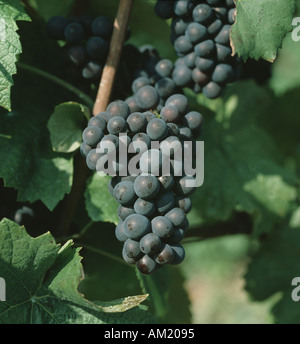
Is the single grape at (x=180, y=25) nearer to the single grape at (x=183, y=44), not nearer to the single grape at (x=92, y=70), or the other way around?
the single grape at (x=183, y=44)

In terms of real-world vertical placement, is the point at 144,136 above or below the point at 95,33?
below

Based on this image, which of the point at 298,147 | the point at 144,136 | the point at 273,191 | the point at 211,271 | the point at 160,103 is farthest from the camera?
the point at 211,271

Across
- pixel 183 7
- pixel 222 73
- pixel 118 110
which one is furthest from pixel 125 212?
pixel 183 7

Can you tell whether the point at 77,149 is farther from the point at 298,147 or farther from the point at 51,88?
the point at 298,147

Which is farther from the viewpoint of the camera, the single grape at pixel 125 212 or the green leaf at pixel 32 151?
the green leaf at pixel 32 151

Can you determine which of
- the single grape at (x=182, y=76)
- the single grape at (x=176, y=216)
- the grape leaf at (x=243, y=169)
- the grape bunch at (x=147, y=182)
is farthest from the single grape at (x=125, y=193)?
the grape leaf at (x=243, y=169)

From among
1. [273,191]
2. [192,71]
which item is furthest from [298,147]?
[192,71]
